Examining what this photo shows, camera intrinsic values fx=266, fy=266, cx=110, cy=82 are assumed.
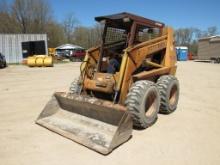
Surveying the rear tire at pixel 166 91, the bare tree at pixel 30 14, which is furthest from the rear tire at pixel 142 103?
the bare tree at pixel 30 14

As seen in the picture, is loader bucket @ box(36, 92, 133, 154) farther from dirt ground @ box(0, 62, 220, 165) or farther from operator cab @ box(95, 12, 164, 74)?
operator cab @ box(95, 12, 164, 74)

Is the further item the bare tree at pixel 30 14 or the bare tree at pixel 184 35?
the bare tree at pixel 184 35

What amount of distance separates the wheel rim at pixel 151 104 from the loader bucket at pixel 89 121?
0.98m

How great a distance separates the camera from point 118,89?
5.21 m

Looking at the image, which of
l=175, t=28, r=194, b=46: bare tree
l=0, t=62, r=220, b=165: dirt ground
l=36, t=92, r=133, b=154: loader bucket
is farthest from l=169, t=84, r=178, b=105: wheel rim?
l=175, t=28, r=194, b=46: bare tree

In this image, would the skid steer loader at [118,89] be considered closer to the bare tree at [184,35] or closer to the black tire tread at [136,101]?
the black tire tread at [136,101]

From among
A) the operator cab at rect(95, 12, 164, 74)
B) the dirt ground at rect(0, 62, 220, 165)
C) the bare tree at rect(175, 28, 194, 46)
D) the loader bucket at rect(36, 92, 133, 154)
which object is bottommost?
the dirt ground at rect(0, 62, 220, 165)

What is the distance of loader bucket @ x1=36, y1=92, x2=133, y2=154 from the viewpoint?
438cm

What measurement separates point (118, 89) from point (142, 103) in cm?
56

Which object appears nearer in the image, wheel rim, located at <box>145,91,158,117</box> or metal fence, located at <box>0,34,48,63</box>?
wheel rim, located at <box>145,91,158,117</box>

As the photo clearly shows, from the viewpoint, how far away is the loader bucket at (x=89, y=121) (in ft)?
14.4

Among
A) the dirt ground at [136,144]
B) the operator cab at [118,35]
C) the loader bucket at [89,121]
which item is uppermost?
the operator cab at [118,35]

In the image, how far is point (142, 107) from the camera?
4.98m

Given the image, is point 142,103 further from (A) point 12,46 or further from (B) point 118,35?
(A) point 12,46
